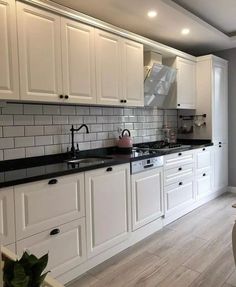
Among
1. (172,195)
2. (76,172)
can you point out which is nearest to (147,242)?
(172,195)

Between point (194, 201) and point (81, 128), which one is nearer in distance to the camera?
point (81, 128)

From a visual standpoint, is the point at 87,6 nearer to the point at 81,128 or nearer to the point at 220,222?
the point at 81,128

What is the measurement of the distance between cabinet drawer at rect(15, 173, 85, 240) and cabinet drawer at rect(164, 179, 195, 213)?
1443 mm

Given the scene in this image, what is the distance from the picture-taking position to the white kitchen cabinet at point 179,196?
3355 mm

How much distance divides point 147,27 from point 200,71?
1403 millimetres

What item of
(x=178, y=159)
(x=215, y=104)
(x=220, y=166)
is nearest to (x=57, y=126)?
(x=178, y=159)

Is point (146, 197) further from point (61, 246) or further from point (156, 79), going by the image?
point (156, 79)

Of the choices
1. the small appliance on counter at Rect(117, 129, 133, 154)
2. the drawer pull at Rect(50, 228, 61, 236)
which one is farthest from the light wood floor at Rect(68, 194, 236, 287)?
the small appliance on counter at Rect(117, 129, 133, 154)

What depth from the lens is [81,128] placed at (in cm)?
298

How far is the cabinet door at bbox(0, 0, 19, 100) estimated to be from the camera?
1964 mm

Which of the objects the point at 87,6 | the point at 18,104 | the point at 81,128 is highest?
the point at 87,6

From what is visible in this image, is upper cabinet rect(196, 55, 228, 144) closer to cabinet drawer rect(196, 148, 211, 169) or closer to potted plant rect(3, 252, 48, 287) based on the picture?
cabinet drawer rect(196, 148, 211, 169)

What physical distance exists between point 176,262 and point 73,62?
6.71ft

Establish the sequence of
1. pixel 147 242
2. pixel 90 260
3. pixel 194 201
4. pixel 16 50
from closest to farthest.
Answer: pixel 16 50 → pixel 90 260 → pixel 147 242 → pixel 194 201
